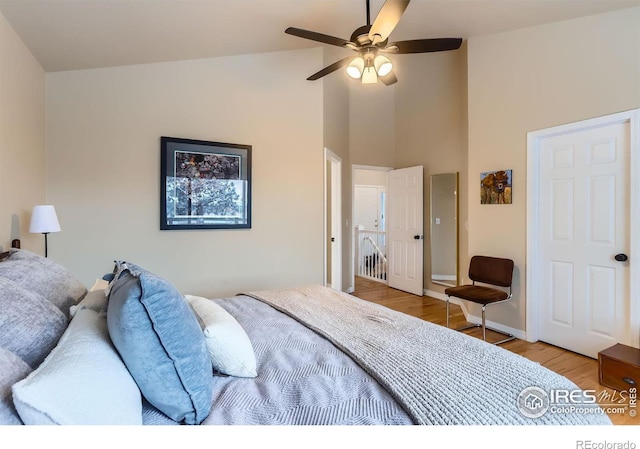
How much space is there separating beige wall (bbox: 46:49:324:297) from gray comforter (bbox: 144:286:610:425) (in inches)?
74.4

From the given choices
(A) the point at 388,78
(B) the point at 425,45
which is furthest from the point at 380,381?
(A) the point at 388,78

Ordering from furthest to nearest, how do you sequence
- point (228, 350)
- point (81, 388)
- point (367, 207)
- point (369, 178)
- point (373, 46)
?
1. point (367, 207)
2. point (369, 178)
3. point (373, 46)
4. point (228, 350)
5. point (81, 388)

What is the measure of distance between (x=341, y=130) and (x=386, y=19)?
2543mm

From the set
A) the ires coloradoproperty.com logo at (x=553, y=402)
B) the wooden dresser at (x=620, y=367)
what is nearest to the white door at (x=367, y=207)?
the wooden dresser at (x=620, y=367)

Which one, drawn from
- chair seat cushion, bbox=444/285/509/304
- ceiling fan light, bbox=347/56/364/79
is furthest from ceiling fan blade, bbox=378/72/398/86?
chair seat cushion, bbox=444/285/509/304

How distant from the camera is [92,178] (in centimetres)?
280

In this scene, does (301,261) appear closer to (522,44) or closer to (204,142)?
(204,142)

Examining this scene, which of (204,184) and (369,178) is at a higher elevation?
(369,178)

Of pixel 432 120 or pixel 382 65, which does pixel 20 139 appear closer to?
pixel 382 65

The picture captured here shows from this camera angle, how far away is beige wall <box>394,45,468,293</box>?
401 cm

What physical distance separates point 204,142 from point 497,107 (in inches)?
114

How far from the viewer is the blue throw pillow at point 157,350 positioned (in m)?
0.84

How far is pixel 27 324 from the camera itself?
0.94m
